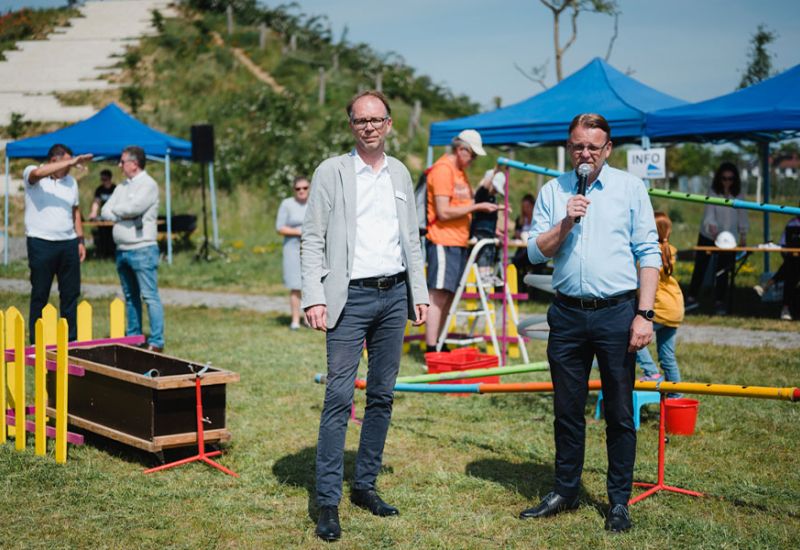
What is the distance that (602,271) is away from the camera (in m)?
4.09

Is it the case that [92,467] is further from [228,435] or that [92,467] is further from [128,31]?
[128,31]

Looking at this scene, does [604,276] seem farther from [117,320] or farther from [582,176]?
[117,320]

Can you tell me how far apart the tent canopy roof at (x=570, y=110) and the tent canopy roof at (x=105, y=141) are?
7.48 metres

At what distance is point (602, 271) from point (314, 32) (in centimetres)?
3304

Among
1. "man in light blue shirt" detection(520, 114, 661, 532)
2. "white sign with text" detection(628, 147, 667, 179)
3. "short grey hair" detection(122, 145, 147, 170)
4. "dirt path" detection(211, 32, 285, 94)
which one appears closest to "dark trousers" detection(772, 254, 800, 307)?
"white sign with text" detection(628, 147, 667, 179)

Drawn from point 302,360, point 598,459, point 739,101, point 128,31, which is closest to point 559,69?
point 739,101

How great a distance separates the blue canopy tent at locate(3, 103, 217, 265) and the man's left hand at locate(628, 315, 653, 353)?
1487cm

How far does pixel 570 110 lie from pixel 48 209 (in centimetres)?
713

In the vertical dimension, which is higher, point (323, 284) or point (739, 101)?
point (739, 101)

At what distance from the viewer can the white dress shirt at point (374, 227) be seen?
14.0ft

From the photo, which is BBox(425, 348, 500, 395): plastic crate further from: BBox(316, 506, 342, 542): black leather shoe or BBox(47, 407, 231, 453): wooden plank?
BBox(316, 506, 342, 542): black leather shoe

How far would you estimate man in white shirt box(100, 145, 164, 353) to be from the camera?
27.0ft

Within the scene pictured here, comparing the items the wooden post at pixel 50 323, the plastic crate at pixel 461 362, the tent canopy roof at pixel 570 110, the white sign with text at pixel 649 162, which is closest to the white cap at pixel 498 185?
the plastic crate at pixel 461 362

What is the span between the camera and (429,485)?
4914 millimetres
